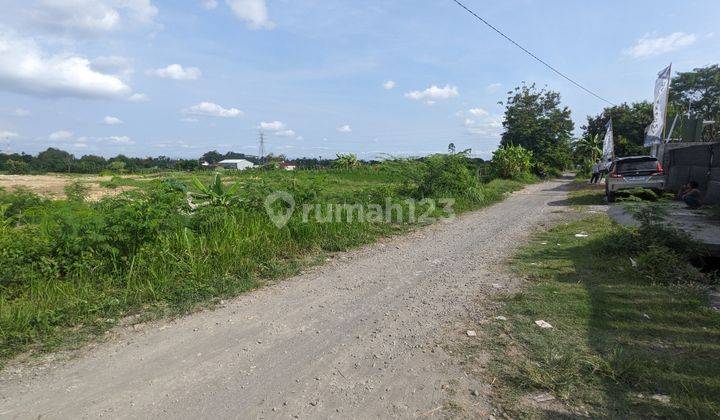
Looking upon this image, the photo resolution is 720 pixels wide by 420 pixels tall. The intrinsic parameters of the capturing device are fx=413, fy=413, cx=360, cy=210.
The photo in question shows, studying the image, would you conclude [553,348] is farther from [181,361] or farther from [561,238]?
[561,238]

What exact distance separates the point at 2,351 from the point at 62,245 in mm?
1687

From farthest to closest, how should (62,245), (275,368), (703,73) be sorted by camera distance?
(703,73), (62,245), (275,368)

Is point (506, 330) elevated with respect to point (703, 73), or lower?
lower

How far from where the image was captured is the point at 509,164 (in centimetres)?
2762

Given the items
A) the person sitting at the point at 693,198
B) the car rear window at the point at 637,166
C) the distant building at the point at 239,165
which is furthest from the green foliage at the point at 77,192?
the car rear window at the point at 637,166

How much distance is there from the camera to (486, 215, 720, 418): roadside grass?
2512 mm

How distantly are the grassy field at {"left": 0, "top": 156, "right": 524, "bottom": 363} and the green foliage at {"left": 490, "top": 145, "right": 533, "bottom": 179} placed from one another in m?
22.3

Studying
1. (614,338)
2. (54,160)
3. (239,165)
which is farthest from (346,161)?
(614,338)

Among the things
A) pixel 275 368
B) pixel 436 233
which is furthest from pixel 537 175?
pixel 275 368

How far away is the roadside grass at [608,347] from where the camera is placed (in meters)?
2.51

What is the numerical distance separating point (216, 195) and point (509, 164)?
79.6ft

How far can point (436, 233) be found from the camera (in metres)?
8.48

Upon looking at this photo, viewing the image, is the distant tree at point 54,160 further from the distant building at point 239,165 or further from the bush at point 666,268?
the bush at point 666,268

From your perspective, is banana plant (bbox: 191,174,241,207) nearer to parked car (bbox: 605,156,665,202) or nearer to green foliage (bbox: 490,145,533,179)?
parked car (bbox: 605,156,665,202)
